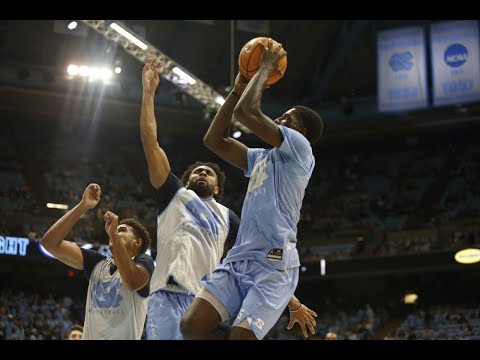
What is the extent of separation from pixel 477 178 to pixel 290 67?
7268mm

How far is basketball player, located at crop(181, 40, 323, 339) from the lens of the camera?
386 centimetres

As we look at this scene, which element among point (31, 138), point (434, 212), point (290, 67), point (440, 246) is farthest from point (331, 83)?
point (31, 138)

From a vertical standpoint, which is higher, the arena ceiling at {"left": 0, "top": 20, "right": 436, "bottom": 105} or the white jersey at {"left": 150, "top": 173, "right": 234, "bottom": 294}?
the arena ceiling at {"left": 0, "top": 20, "right": 436, "bottom": 105}

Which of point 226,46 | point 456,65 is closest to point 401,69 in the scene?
point 456,65

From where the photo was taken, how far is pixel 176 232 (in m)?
4.77

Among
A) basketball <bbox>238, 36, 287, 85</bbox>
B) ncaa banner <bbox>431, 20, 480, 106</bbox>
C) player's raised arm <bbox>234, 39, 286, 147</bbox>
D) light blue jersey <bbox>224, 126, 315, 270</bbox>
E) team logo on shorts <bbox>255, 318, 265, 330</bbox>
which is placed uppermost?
ncaa banner <bbox>431, 20, 480, 106</bbox>

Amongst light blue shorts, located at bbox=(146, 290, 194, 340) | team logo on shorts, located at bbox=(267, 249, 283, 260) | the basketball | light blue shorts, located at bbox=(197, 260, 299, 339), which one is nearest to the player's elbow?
light blue shorts, located at bbox=(146, 290, 194, 340)

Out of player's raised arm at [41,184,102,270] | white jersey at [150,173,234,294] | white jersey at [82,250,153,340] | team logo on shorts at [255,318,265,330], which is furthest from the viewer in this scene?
player's raised arm at [41,184,102,270]

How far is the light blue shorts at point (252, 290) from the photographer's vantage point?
12.6 feet

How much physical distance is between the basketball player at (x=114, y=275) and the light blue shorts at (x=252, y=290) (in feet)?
3.08

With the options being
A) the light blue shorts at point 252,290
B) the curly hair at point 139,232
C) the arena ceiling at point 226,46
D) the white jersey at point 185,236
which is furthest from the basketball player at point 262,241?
the arena ceiling at point 226,46

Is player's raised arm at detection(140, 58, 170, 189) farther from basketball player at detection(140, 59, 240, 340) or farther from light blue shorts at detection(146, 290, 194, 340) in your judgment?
light blue shorts at detection(146, 290, 194, 340)

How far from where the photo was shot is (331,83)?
83.1 ft
